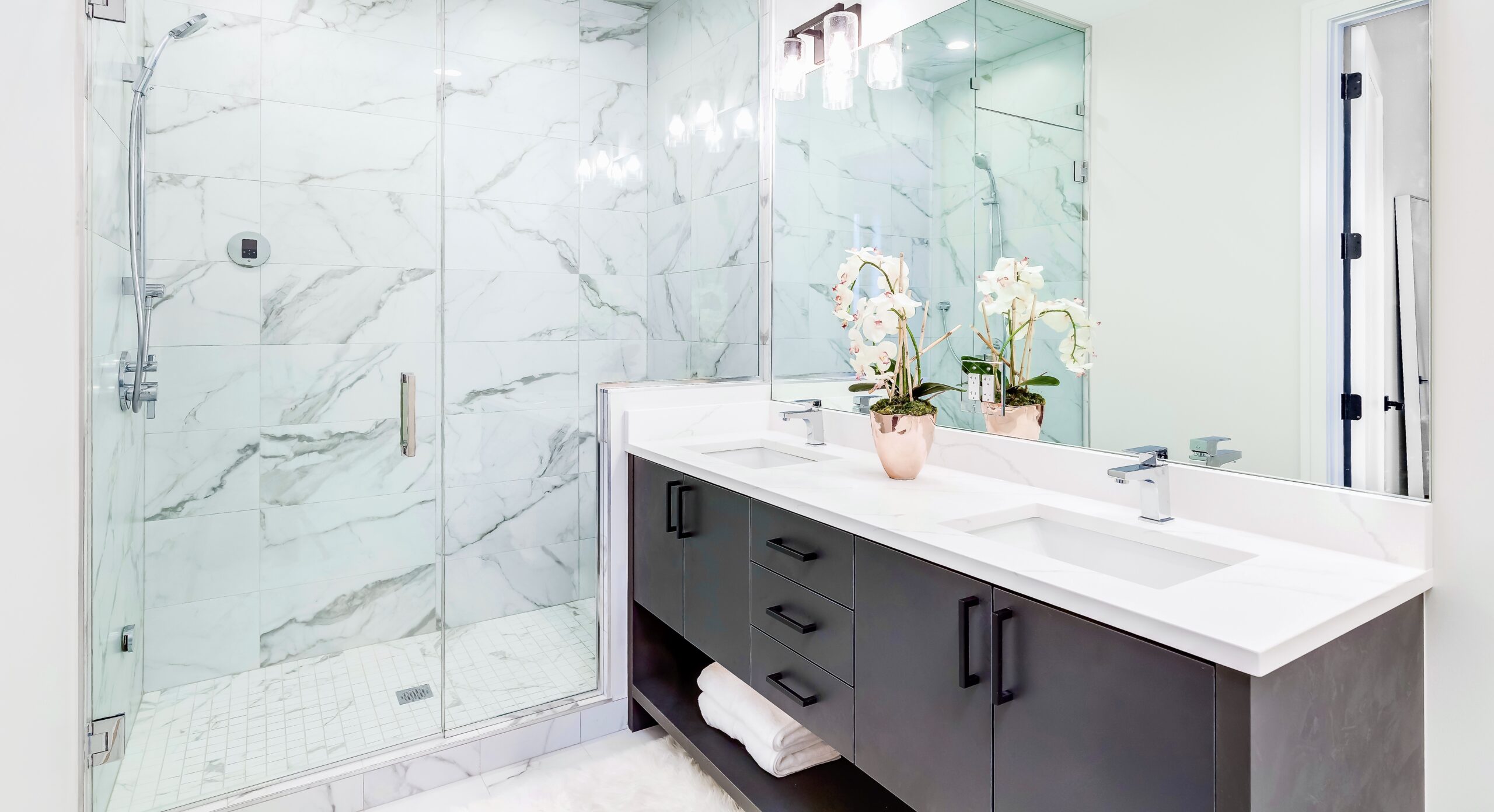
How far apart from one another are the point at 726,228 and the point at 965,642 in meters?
1.81

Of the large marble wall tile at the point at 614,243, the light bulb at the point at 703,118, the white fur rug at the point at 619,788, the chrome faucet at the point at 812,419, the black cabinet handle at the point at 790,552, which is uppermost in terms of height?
the light bulb at the point at 703,118

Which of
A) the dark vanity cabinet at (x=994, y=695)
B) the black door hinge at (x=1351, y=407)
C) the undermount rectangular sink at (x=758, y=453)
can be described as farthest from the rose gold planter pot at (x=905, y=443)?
the black door hinge at (x=1351, y=407)

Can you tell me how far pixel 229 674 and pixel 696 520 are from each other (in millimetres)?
1385

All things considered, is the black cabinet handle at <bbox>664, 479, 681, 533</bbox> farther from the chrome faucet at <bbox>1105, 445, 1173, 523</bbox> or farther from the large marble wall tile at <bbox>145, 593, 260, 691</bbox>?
the large marble wall tile at <bbox>145, 593, 260, 691</bbox>

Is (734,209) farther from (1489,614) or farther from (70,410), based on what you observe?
(1489,614)

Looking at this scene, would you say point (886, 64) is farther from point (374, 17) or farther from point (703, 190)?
point (374, 17)

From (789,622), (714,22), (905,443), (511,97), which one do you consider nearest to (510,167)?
(511,97)

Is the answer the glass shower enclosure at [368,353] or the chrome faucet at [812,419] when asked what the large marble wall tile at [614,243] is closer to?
the glass shower enclosure at [368,353]

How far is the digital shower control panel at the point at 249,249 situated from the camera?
2045 millimetres

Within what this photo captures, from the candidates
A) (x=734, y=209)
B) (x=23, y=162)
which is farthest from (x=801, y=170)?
(x=23, y=162)

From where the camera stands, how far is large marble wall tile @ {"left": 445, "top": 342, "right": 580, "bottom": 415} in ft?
7.43

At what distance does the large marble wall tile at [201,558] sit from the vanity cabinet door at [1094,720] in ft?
6.73

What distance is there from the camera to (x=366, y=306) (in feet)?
7.21

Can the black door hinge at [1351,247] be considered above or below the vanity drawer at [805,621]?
Answer: above
